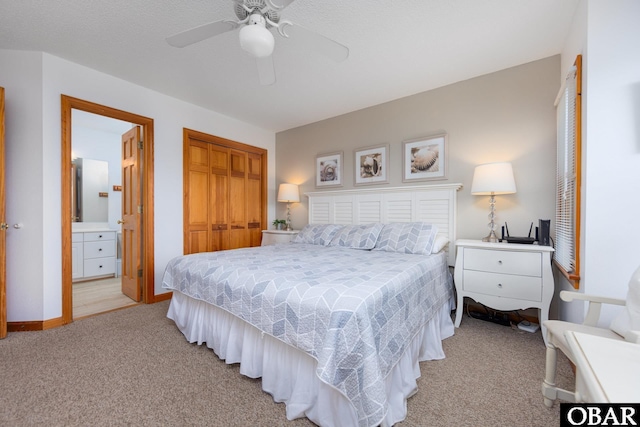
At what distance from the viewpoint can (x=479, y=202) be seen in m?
2.80

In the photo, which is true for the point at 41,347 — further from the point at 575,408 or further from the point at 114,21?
the point at 575,408

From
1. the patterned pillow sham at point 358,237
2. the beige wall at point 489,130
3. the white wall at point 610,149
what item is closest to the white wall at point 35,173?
the patterned pillow sham at point 358,237

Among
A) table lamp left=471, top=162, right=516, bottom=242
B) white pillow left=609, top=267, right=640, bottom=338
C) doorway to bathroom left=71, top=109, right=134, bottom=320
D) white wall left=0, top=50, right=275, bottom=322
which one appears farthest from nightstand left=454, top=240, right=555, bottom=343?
doorway to bathroom left=71, top=109, right=134, bottom=320

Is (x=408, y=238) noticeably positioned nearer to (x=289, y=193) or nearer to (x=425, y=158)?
(x=425, y=158)

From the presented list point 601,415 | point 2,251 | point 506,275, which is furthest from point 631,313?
point 2,251

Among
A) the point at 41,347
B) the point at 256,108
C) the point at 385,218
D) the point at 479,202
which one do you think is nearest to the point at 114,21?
the point at 256,108

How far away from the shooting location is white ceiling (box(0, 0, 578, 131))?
187 cm

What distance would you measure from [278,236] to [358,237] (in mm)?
1559

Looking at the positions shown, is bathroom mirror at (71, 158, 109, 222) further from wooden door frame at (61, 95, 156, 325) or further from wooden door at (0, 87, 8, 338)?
wooden door at (0, 87, 8, 338)

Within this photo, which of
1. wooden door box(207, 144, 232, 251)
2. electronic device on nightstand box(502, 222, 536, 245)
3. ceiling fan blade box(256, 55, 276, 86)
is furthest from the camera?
wooden door box(207, 144, 232, 251)

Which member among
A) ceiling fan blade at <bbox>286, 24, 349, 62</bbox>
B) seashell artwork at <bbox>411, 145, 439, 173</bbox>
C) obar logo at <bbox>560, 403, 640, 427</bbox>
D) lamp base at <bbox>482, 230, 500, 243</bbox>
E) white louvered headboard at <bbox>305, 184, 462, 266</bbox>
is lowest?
obar logo at <bbox>560, 403, 640, 427</bbox>

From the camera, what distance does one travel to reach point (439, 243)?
2648mm

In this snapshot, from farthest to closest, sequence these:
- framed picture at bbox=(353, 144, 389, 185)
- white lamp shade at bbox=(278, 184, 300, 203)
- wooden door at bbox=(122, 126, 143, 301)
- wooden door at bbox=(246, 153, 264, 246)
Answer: wooden door at bbox=(246, 153, 264, 246)
white lamp shade at bbox=(278, 184, 300, 203)
framed picture at bbox=(353, 144, 389, 185)
wooden door at bbox=(122, 126, 143, 301)

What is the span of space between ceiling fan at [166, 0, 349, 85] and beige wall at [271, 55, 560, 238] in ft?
5.89
